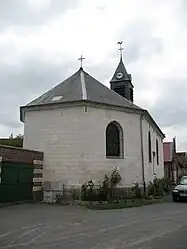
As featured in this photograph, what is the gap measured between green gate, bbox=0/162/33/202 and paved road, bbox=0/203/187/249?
9.71ft

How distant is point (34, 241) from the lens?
8992mm

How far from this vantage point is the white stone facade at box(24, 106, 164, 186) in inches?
830

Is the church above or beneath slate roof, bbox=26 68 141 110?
beneath

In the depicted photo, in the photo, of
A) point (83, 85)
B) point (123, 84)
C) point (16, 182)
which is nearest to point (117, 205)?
point (16, 182)

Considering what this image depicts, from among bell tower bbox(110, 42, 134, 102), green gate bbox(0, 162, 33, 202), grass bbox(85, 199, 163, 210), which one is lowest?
grass bbox(85, 199, 163, 210)

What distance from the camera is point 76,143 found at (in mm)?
21156

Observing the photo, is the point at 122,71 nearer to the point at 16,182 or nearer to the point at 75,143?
the point at 75,143

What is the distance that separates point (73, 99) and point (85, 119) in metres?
1.44

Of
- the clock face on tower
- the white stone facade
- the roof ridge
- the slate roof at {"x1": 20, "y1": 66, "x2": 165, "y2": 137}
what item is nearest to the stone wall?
the white stone facade

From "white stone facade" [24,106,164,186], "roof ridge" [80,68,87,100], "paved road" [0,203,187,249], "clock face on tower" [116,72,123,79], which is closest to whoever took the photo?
"paved road" [0,203,187,249]

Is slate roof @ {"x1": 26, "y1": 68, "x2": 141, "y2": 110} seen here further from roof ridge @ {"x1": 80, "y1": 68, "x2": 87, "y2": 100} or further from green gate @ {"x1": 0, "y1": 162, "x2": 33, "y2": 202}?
green gate @ {"x1": 0, "y1": 162, "x2": 33, "y2": 202}

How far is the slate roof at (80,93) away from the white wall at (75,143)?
69 cm

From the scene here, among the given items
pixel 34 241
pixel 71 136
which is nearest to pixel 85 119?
pixel 71 136

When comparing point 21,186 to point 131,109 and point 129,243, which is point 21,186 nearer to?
point 131,109
